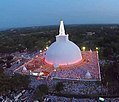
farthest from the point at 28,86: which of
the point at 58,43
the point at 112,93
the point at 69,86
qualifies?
the point at 58,43

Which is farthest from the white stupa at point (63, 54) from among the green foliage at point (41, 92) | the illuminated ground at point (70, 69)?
the green foliage at point (41, 92)

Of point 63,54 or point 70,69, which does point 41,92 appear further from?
point 63,54

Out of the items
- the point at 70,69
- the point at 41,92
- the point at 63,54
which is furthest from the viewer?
the point at 63,54

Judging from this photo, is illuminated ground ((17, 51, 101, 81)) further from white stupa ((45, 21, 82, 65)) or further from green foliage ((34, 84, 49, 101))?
green foliage ((34, 84, 49, 101))

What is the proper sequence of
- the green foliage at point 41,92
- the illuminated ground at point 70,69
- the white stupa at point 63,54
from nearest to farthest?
the green foliage at point 41,92 → the illuminated ground at point 70,69 → the white stupa at point 63,54

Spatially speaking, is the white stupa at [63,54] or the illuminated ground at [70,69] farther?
the white stupa at [63,54]

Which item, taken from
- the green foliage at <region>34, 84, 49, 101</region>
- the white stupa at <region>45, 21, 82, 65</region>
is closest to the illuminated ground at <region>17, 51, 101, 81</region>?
the white stupa at <region>45, 21, 82, 65</region>

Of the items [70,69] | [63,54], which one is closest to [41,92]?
[70,69]

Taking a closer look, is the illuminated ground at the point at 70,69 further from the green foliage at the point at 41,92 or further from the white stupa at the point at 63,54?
the green foliage at the point at 41,92
